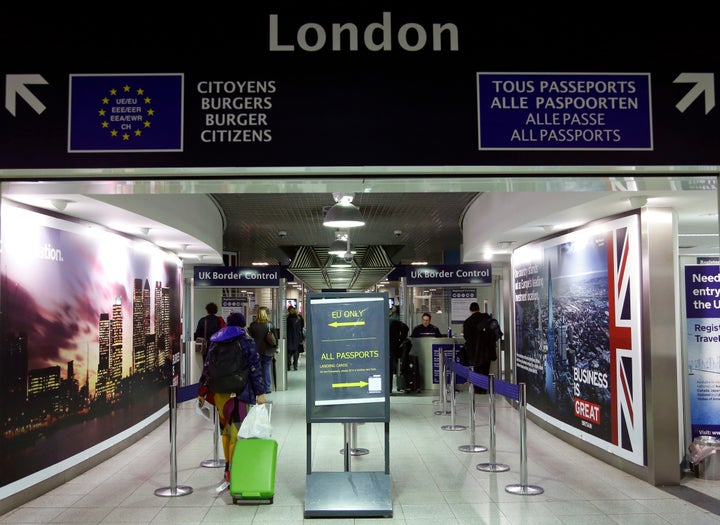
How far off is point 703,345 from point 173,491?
17.5 ft

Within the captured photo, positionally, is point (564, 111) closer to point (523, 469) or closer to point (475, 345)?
point (523, 469)

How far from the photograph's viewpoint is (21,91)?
8.59ft

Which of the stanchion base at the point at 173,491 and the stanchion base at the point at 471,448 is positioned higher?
the stanchion base at the point at 173,491

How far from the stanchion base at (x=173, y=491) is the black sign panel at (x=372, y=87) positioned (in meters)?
3.69

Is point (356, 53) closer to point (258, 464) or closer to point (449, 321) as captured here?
point (258, 464)

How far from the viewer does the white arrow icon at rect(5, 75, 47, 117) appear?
2.61 meters

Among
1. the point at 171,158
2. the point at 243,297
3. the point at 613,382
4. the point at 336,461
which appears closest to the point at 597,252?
the point at 613,382

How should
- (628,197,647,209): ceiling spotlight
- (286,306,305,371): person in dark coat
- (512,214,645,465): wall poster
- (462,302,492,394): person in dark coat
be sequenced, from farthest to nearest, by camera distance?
(286,306,305,371): person in dark coat < (462,302,492,394): person in dark coat < (512,214,645,465): wall poster < (628,197,647,209): ceiling spotlight

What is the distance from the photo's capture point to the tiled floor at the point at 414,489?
486 cm

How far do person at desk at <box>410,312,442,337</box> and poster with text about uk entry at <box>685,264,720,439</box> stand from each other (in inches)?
255

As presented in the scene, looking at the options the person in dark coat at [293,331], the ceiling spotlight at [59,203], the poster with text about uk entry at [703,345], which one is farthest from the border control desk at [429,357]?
the ceiling spotlight at [59,203]

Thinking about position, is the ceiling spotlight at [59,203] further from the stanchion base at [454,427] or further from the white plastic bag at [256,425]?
the stanchion base at [454,427]

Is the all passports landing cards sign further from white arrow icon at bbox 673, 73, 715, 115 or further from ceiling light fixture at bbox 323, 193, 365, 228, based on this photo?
ceiling light fixture at bbox 323, 193, 365, 228

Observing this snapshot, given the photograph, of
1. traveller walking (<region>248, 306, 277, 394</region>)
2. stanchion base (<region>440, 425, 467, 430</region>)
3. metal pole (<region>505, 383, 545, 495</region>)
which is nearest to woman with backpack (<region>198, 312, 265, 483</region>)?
metal pole (<region>505, 383, 545, 495</region>)
